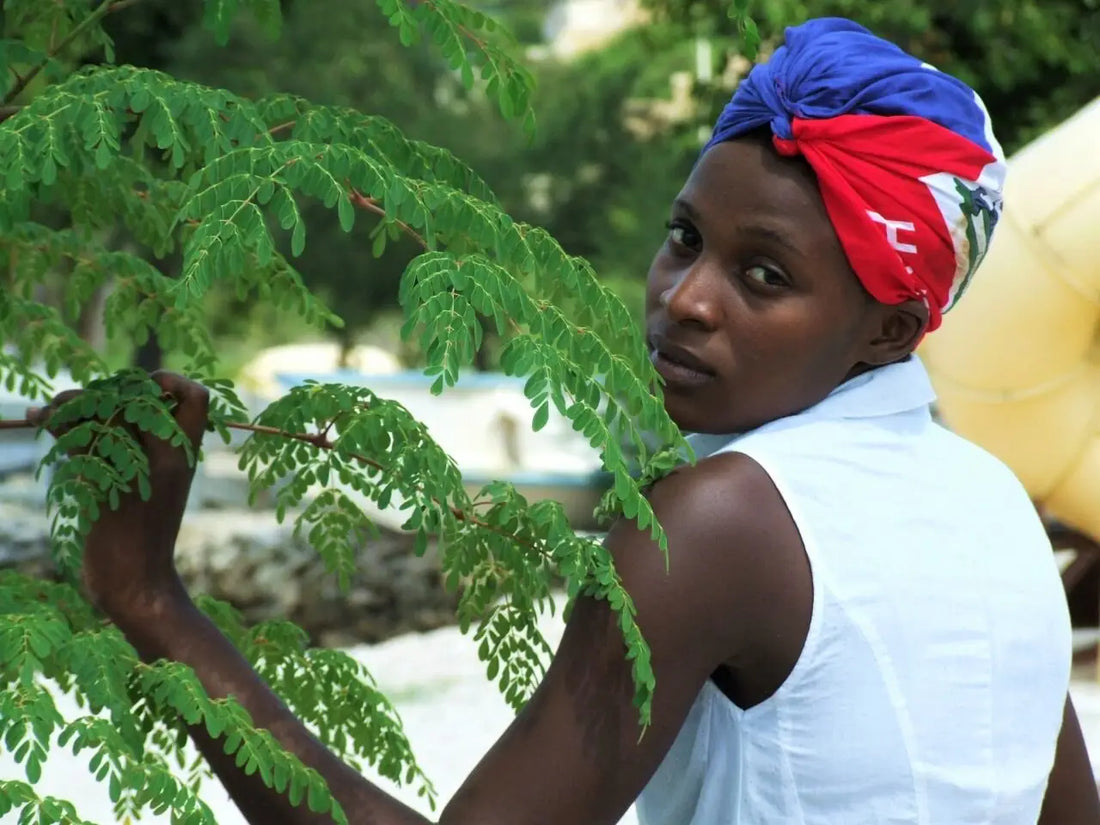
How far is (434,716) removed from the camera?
698 cm

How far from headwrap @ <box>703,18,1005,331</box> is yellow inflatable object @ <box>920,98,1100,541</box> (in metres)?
4.59

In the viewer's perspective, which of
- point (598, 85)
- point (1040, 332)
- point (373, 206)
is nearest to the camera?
point (373, 206)

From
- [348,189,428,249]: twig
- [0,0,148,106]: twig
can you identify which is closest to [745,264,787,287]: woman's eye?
[348,189,428,249]: twig

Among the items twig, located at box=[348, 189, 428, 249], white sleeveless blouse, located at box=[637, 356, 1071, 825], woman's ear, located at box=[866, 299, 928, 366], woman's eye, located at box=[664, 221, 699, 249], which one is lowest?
white sleeveless blouse, located at box=[637, 356, 1071, 825]

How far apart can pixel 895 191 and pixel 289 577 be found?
29.3 feet

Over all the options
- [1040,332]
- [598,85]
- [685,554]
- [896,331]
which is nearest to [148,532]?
[685,554]

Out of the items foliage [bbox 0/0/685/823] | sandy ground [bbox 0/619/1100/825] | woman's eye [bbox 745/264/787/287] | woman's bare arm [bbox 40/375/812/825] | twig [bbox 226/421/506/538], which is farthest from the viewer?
sandy ground [bbox 0/619/1100/825]

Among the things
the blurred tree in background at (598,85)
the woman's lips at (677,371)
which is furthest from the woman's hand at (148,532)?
the blurred tree in background at (598,85)

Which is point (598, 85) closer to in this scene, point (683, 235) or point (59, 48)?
point (59, 48)

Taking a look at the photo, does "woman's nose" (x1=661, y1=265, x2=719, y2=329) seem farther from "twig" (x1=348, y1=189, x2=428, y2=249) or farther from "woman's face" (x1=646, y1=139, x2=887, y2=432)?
"twig" (x1=348, y1=189, x2=428, y2=249)

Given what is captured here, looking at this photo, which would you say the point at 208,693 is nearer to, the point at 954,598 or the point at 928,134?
the point at 954,598

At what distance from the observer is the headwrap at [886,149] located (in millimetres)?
1565

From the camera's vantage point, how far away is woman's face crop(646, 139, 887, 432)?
5.21 feet

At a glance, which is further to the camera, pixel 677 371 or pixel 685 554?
pixel 677 371
